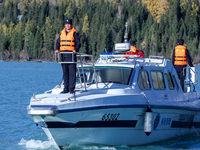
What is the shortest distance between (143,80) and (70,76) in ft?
6.66

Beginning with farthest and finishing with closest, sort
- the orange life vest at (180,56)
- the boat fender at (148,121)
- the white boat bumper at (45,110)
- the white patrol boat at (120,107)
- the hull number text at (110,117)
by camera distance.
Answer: the orange life vest at (180,56) → the boat fender at (148,121) → the hull number text at (110,117) → the white patrol boat at (120,107) → the white boat bumper at (45,110)

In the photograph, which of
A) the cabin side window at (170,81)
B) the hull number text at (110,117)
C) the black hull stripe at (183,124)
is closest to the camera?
the hull number text at (110,117)

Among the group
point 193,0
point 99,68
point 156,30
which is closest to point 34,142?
point 99,68

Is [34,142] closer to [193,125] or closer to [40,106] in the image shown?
[40,106]

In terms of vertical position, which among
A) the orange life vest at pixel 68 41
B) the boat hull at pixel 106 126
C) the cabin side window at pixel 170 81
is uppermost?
the orange life vest at pixel 68 41

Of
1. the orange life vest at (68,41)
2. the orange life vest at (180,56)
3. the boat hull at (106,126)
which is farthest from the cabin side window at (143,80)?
the orange life vest at (180,56)

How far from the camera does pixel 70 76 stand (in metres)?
8.62

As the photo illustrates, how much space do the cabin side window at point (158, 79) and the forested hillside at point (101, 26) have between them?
107939 mm

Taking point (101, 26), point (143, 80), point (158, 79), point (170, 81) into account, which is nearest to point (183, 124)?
point (170, 81)

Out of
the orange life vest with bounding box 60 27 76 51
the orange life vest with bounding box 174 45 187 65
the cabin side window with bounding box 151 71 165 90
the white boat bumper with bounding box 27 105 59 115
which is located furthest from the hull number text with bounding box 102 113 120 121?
the orange life vest with bounding box 174 45 187 65

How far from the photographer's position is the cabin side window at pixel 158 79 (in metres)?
9.87

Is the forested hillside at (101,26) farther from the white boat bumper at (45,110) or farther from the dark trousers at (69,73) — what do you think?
the white boat bumper at (45,110)

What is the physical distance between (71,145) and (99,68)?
2391 mm

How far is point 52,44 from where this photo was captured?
157 m
